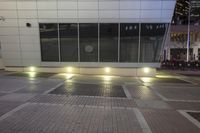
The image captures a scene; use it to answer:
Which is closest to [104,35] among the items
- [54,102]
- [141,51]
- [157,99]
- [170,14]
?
[141,51]

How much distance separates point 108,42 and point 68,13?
4.03m

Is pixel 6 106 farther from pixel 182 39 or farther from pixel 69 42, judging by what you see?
pixel 182 39

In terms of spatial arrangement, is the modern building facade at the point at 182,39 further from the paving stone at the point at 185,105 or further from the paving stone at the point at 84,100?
the paving stone at the point at 84,100

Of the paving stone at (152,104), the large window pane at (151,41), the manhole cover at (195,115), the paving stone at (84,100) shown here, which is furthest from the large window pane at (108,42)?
the manhole cover at (195,115)

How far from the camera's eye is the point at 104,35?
1733 centimetres

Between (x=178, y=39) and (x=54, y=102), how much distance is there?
129ft

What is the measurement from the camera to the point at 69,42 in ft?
57.7

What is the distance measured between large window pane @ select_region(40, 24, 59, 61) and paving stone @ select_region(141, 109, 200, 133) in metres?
12.1

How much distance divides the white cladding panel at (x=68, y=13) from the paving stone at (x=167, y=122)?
36.1 feet

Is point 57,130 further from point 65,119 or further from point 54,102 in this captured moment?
point 54,102

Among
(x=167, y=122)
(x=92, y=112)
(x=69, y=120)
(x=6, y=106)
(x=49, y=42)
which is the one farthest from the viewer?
(x=49, y=42)

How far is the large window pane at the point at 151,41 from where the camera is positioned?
55.9 ft

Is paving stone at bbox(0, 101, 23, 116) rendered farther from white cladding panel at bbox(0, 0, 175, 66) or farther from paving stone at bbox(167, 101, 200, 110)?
white cladding panel at bbox(0, 0, 175, 66)

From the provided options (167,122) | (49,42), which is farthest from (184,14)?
(167,122)
